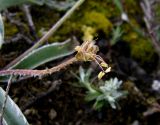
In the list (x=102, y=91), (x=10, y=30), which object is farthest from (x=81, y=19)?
(x=102, y=91)

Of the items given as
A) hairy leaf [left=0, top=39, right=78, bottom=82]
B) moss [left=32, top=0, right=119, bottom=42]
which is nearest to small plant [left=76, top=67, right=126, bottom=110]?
hairy leaf [left=0, top=39, right=78, bottom=82]

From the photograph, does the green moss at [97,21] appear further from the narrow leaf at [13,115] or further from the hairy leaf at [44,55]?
the narrow leaf at [13,115]

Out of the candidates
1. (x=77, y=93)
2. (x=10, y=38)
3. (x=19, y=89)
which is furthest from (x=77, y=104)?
(x=10, y=38)

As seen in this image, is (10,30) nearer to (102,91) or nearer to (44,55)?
(44,55)

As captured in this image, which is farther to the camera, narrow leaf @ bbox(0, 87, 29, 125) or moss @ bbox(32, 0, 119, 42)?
moss @ bbox(32, 0, 119, 42)

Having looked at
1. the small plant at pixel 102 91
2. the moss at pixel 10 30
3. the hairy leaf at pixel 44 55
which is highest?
the moss at pixel 10 30

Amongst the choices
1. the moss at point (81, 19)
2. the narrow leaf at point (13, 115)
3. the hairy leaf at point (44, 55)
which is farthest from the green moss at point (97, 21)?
the narrow leaf at point (13, 115)

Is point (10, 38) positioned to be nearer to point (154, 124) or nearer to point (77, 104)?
point (77, 104)

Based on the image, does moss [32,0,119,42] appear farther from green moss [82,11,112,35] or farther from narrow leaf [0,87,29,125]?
narrow leaf [0,87,29,125]

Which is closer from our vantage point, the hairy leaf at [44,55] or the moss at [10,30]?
the hairy leaf at [44,55]
